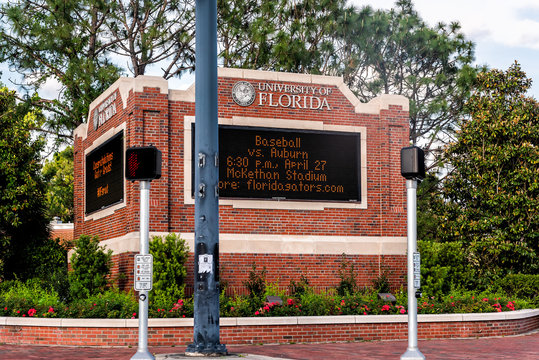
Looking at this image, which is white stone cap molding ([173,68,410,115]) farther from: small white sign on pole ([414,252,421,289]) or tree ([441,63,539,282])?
small white sign on pole ([414,252,421,289])

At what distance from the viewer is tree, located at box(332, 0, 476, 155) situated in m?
33.5

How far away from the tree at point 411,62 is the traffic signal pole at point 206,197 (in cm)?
2151

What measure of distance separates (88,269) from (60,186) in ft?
93.5

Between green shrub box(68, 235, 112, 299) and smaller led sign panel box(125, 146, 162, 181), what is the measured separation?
855 cm

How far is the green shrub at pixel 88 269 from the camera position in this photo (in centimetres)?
1958

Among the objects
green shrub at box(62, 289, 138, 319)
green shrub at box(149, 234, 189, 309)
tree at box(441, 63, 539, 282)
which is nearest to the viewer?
green shrub at box(62, 289, 138, 319)

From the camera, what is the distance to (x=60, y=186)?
46969 millimetres

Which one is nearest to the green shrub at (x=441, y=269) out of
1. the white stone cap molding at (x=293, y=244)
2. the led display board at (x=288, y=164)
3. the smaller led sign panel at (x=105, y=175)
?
the white stone cap molding at (x=293, y=244)

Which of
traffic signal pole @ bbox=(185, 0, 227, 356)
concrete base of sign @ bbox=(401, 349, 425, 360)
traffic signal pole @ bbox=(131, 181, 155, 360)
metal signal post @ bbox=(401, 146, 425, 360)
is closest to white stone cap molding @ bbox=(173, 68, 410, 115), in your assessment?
traffic signal pole @ bbox=(185, 0, 227, 356)

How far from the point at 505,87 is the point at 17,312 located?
20.4 meters

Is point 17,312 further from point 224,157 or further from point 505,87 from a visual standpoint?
point 505,87

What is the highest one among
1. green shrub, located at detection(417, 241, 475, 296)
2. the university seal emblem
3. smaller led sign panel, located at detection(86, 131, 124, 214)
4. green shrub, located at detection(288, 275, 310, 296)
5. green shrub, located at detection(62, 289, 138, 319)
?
the university seal emblem

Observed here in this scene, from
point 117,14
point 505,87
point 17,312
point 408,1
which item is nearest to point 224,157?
point 17,312

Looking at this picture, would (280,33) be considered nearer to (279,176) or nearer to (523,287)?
(279,176)
